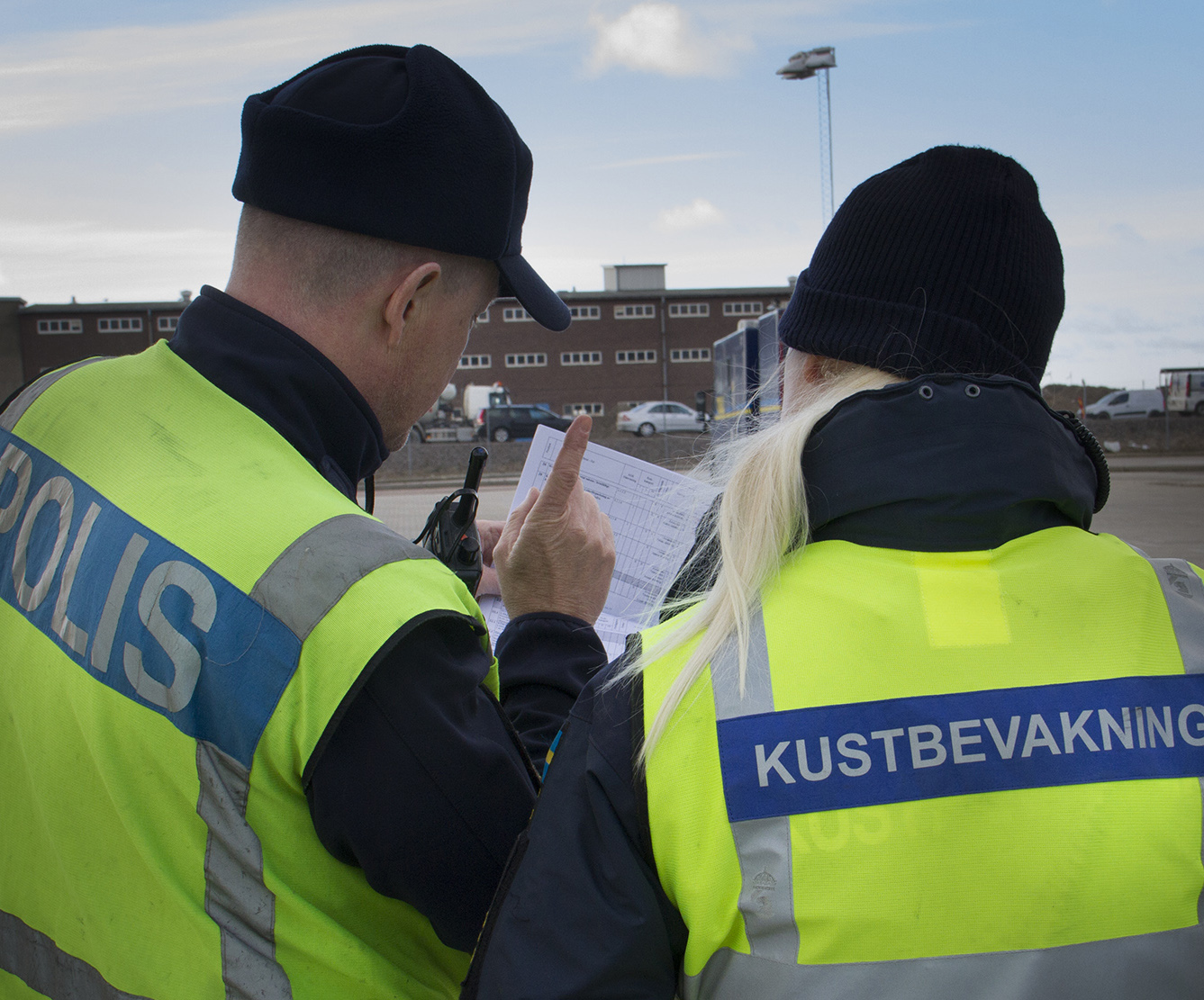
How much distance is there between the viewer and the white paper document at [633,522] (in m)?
2.10

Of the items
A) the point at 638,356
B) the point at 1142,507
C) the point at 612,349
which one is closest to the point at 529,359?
the point at 612,349

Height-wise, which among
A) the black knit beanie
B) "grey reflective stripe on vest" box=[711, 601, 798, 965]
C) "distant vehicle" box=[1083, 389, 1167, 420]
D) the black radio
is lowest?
"distant vehicle" box=[1083, 389, 1167, 420]

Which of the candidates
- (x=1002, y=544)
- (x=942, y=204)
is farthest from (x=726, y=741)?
(x=942, y=204)

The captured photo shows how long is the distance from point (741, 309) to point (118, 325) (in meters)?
29.8

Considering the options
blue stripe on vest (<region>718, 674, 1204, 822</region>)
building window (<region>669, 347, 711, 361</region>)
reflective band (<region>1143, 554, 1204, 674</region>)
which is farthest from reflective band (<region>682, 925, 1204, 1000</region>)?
building window (<region>669, 347, 711, 361</region>)

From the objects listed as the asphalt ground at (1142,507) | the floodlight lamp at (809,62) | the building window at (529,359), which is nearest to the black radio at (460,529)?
the asphalt ground at (1142,507)

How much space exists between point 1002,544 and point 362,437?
0.95m

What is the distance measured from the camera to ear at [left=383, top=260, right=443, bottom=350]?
5.07ft

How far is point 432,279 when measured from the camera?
1.58 meters

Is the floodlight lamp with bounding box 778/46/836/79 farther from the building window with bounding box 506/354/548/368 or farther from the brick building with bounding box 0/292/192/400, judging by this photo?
the brick building with bounding box 0/292/192/400

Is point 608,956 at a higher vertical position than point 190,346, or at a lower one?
lower

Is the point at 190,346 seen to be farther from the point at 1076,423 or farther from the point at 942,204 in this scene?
the point at 1076,423

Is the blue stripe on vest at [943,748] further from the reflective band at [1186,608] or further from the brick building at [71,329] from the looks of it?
the brick building at [71,329]

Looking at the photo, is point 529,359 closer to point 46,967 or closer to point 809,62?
point 809,62
